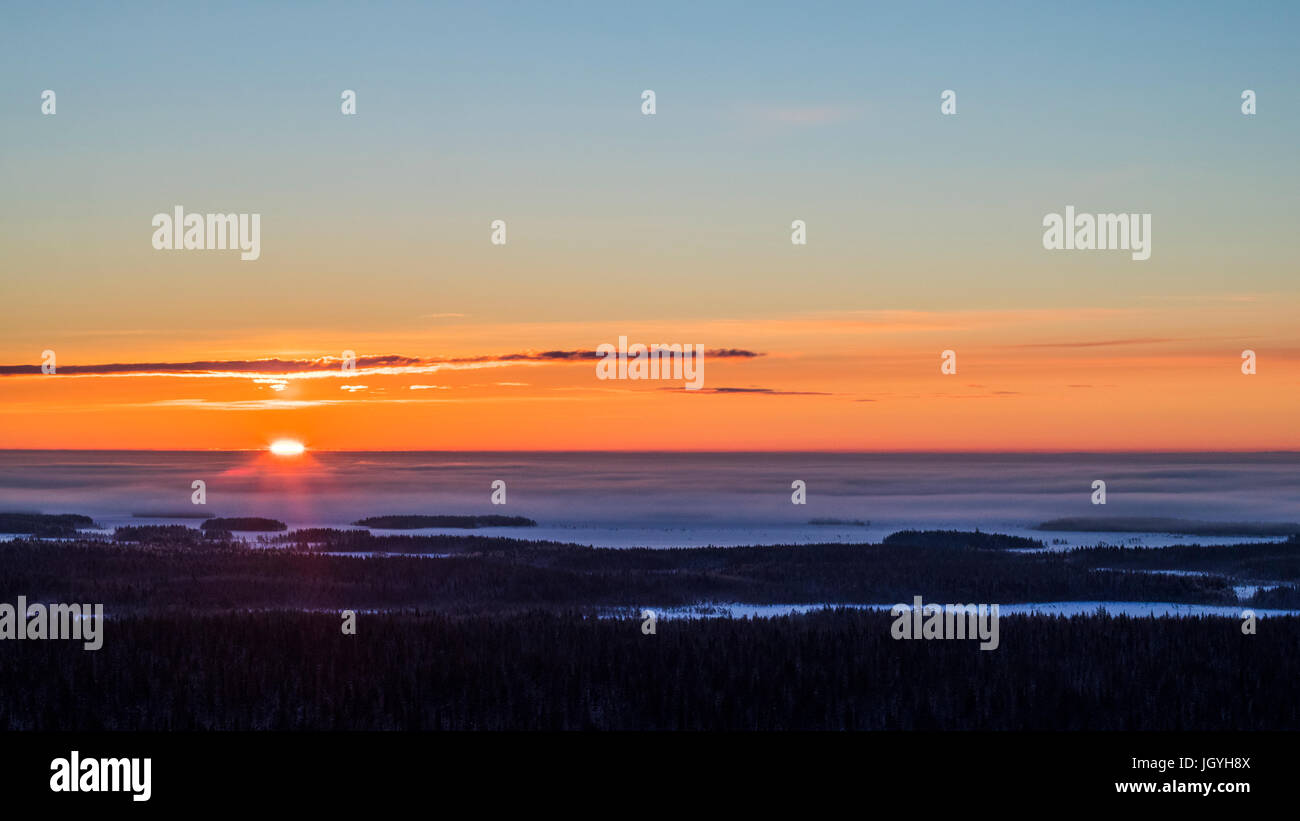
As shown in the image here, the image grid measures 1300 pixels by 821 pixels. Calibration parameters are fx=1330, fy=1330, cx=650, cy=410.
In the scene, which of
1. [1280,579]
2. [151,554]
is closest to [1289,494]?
[1280,579]

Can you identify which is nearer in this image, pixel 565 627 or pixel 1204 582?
pixel 565 627

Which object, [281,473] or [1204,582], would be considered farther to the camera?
[281,473]

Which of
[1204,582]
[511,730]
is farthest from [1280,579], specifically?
[511,730]

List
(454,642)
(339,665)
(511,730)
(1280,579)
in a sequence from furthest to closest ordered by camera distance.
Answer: (1280,579) < (454,642) < (339,665) < (511,730)

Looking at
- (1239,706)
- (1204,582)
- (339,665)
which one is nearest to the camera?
(1239,706)

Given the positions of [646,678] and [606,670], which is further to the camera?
[606,670]
